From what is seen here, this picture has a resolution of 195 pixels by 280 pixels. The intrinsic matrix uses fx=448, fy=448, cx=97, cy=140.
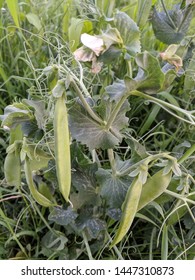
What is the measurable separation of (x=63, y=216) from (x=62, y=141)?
199mm

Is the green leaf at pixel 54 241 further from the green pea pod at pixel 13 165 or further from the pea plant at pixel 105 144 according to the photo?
→ the green pea pod at pixel 13 165

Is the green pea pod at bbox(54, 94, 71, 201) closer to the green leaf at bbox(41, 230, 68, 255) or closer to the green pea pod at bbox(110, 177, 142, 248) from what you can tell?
the green pea pod at bbox(110, 177, 142, 248)

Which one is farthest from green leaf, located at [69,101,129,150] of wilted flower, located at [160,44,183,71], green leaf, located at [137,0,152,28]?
green leaf, located at [137,0,152,28]

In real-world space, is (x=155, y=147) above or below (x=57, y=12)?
below

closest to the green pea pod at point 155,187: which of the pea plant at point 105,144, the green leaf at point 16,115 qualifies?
the pea plant at point 105,144

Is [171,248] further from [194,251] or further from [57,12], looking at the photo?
[57,12]

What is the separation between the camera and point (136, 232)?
828 mm

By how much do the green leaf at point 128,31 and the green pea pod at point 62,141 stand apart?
125 millimetres

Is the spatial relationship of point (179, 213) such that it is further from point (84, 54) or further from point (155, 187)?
point (84, 54)

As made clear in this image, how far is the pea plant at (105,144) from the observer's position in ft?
1.90

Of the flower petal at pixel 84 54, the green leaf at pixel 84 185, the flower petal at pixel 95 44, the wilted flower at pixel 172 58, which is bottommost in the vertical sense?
the green leaf at pixel 84 185

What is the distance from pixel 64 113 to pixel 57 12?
0.66 m
